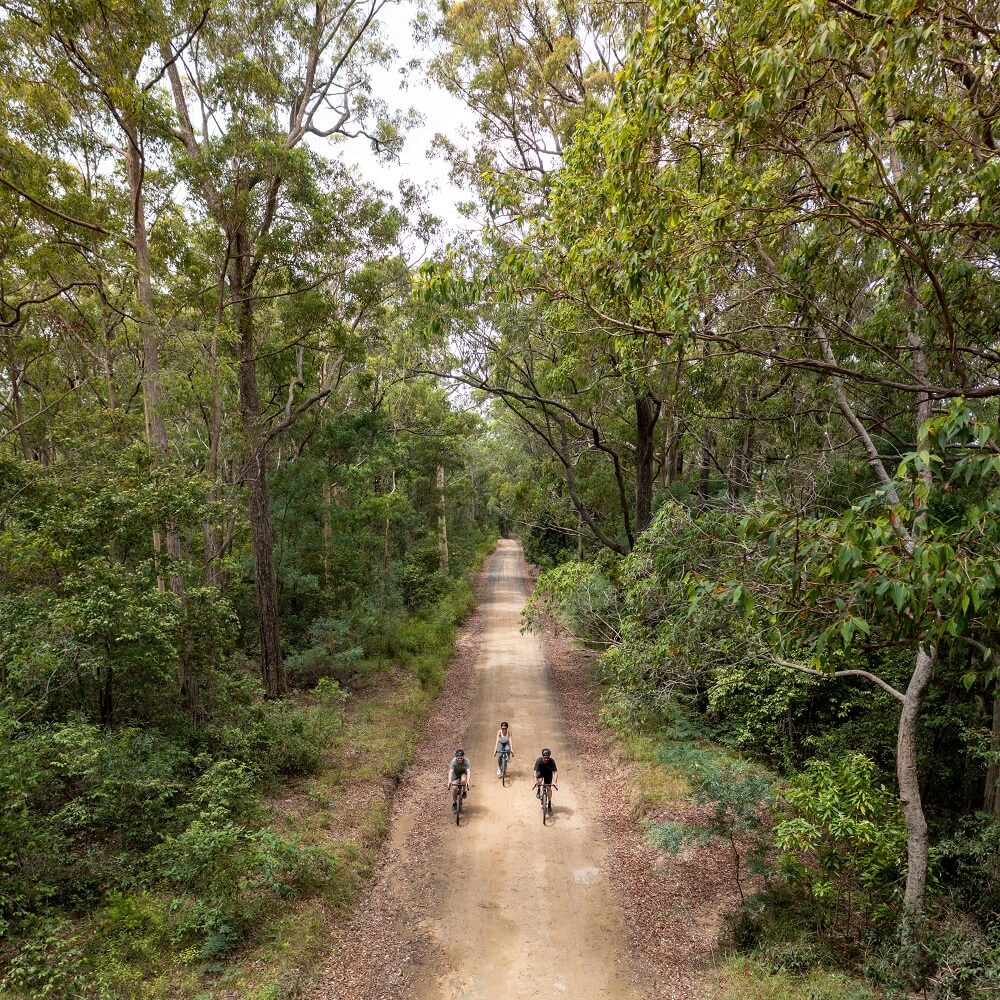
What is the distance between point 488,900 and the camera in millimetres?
7938

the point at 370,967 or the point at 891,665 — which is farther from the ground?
the point at 891,665

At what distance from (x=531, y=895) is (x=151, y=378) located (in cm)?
1056

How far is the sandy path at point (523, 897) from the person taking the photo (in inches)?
259

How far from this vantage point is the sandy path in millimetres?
6590

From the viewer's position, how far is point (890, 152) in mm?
5887

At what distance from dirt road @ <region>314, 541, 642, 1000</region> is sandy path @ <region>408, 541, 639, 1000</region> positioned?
16 millimetres

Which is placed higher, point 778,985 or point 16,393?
point 16,393

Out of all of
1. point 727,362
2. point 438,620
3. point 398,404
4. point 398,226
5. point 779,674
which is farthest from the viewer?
point 398,404

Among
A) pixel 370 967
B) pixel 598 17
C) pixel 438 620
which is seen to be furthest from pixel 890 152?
pixel 438 620

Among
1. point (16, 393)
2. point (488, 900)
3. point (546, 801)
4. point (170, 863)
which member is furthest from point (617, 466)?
point (16, 393)

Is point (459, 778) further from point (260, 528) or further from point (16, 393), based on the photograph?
point (16, 393)

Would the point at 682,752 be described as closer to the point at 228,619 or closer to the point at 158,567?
the point at 228,619

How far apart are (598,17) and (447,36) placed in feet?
13.3

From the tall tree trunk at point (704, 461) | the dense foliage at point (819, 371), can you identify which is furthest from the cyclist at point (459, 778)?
the tall tree trunk at point (704, 461)
